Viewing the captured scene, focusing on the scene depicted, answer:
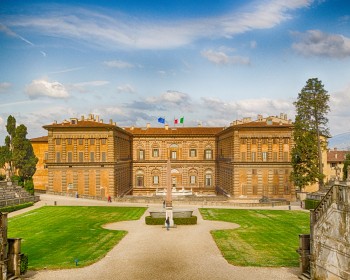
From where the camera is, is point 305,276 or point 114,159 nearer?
point 305,276

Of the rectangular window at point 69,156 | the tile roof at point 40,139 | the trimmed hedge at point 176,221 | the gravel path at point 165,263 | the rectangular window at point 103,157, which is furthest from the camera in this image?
the tile roof at point 40,139

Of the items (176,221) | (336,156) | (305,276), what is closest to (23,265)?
(305,276)

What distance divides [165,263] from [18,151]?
175 ft

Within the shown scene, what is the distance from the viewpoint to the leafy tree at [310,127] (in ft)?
197

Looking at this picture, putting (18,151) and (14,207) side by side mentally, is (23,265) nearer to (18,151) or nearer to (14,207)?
(14,207)

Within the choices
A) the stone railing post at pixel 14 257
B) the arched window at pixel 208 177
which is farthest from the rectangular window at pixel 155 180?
the stone railing post at pixel 14 257

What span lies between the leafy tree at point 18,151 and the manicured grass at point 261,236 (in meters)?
35.9

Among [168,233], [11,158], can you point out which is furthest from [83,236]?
[11,158]

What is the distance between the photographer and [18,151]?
2872 inches

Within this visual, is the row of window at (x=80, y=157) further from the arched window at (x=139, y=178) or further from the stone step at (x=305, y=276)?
the stone step at (x=305, y=276)

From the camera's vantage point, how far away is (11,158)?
72.9 meters

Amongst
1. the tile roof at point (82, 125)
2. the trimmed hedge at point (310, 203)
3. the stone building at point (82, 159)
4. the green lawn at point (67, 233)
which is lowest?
the green lawn at point (67, 233)

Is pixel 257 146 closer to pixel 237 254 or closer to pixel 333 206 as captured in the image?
pixel 237 254

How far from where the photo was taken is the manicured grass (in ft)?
95.2
